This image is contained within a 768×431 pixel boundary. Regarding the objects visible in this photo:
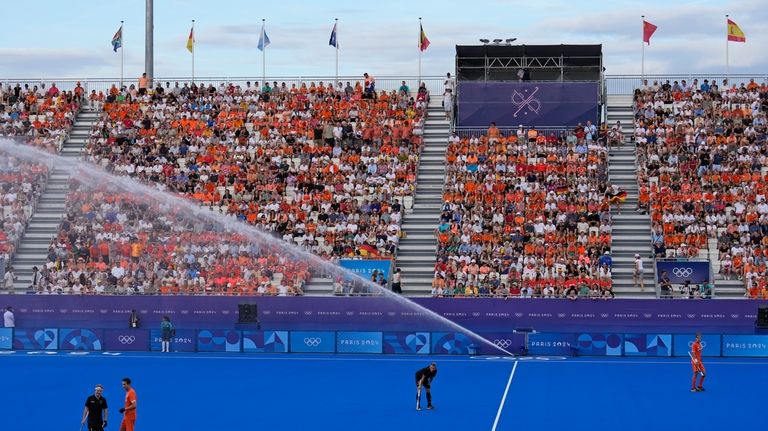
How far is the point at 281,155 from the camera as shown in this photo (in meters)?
66.8

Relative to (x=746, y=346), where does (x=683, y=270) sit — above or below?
above

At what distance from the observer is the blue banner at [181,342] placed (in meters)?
54.4

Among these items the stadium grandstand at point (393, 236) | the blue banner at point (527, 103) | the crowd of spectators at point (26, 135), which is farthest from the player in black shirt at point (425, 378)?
the blue banner at point (527, 103)

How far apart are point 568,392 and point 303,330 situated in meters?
17.8

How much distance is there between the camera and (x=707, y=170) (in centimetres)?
6206

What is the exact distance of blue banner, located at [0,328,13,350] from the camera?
55438 mm

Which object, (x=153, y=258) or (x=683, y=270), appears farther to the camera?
(x=153, y=258)

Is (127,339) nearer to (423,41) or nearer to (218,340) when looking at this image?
(218,340)

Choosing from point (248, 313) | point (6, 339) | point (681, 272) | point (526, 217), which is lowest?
point (6, 339)

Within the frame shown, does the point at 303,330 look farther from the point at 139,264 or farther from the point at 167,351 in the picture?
the point at 139,264

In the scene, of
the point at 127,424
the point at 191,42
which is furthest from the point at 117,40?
the point at 127,424

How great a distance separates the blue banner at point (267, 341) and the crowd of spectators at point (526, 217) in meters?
7.05

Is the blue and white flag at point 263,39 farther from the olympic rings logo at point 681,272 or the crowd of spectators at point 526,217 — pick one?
the olympic rings logo at point 681,272

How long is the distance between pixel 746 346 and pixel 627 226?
1030cm
